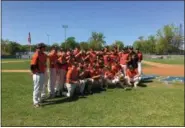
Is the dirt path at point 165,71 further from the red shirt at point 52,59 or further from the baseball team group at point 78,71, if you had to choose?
the red shirt at point 52,59

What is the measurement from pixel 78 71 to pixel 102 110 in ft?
10.3

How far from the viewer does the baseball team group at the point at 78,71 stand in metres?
9.44

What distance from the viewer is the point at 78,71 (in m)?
11.7

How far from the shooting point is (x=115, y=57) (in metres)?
15.1

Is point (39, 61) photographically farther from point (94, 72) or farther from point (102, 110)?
point (94, 72)

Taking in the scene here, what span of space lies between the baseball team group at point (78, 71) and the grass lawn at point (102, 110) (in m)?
0.70

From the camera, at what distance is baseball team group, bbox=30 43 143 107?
944 cm

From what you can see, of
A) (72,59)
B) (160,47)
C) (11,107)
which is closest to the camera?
(11,107)

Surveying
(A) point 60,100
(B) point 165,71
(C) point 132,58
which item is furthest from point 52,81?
(B) point 165,71

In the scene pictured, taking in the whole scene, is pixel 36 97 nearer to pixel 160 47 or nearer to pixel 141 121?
pixel 141 121

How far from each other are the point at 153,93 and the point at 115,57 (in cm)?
376

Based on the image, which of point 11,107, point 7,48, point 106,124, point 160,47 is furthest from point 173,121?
point 7,48

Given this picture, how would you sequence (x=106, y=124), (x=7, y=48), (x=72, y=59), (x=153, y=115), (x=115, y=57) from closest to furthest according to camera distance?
(x=106, y=124), (x=153, y=115), (x=72, y=59), (x=115, y=57), (x=7, y=48)

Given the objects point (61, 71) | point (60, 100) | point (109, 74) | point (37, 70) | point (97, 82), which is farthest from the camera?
point (109, 74)
